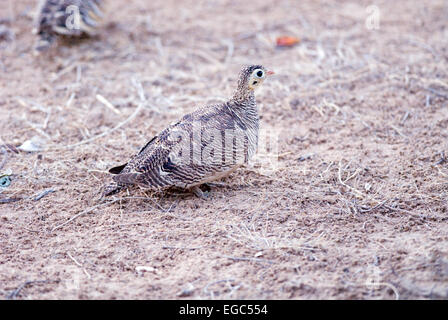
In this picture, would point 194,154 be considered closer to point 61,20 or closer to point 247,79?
point 247,79

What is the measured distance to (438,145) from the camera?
5305 millimetres

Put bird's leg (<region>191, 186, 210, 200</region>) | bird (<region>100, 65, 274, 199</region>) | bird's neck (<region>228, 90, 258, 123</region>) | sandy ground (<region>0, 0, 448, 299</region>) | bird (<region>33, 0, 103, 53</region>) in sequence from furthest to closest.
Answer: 1. bird (<region>33, 0, 103, 53</region>)
2. bird's neck (<region>228, 90, 258, 123</region>)
3. bird's leg (<region>191, 186, 210, 200</region>)
4. bird (<region>100, 65, 274, 199</region>)
5. sandy ground (<region>0, 0, 448, 299</region>)

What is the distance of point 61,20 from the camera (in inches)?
294

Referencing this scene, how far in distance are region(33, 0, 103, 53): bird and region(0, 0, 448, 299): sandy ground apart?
0.29 metres

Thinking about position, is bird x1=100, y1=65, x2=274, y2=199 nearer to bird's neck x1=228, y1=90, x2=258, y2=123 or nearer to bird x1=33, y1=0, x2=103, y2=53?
bird's neck x1=228, y1=90, x2=258, y2=123

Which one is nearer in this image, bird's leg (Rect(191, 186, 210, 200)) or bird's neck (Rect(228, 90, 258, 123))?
bird's leg (Rect(191, 186, 210, 200))

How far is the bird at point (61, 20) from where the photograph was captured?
745cm

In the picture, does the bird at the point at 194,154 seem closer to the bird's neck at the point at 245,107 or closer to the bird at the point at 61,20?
the bird's neck at the point at 245,107

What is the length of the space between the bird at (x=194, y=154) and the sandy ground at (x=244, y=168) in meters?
0.24

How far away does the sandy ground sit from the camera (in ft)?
12.2

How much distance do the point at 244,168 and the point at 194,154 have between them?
0.89 metres

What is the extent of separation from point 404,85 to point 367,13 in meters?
2.70

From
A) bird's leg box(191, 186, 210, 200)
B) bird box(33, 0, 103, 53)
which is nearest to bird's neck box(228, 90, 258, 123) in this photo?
bird's leg box(191, 186, 210, 200)

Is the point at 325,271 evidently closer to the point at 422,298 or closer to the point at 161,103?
the point at 422,298
